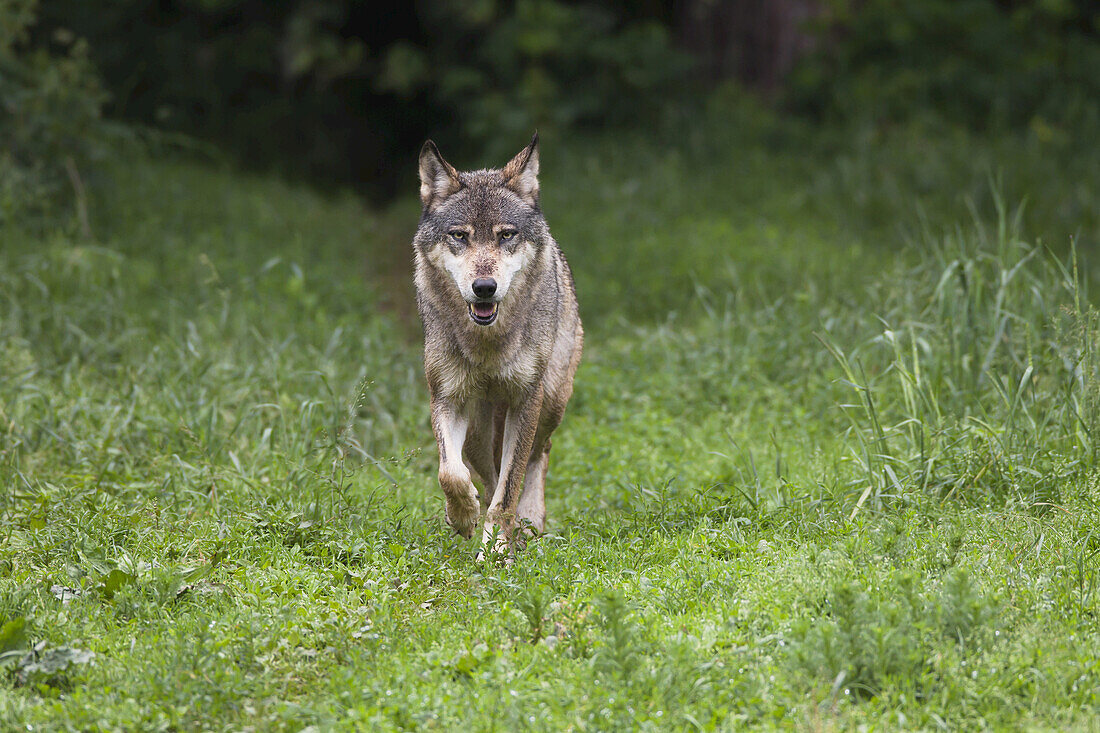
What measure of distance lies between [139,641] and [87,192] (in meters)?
8.56

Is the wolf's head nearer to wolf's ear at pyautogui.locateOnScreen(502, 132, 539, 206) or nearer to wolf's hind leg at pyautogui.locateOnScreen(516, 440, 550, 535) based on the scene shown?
wolf's ear at pyautogui.locateOnScreen(502, 132, 539, 206)

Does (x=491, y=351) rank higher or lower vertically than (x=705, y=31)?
lower

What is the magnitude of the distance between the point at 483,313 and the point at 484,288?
0.40 ft

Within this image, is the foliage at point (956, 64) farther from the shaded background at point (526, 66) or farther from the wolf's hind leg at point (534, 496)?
the wolf's hind leg at point (534, 496)

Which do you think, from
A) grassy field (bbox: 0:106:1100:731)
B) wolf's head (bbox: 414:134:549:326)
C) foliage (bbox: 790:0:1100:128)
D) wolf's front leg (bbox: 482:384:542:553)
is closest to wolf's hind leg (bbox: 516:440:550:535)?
grassy field (bbox: 0:106:1100:731)

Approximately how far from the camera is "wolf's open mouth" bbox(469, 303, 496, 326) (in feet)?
16.9

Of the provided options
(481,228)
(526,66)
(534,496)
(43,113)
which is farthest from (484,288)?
(526,66)

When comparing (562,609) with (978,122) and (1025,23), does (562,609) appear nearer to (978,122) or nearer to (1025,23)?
(978,122)

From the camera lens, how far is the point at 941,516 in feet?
17.1

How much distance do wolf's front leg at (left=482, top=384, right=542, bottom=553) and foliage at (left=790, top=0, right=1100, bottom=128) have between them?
1043cm

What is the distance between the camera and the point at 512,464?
558cm

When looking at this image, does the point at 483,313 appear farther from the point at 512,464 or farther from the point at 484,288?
the point at 512,464

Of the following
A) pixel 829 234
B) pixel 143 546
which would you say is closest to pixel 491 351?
pixel 143 546

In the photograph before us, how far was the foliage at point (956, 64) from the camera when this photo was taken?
1429 centimetres
